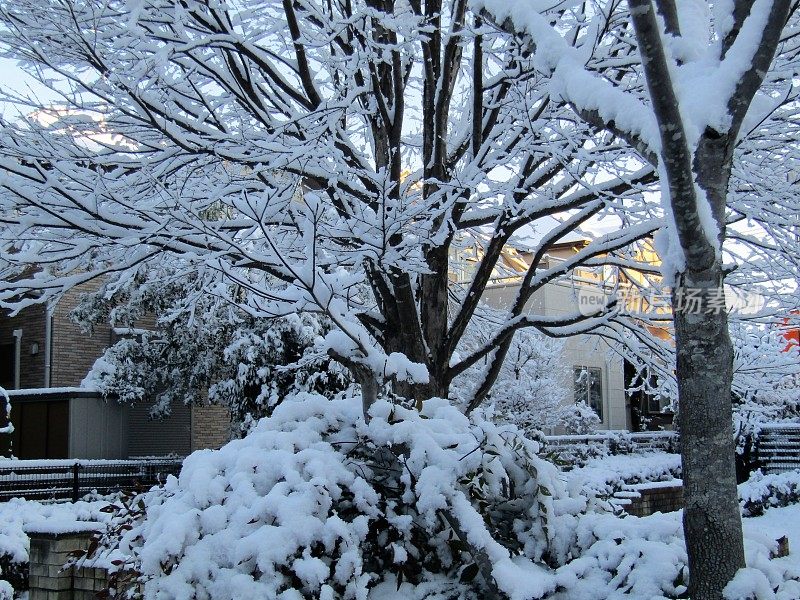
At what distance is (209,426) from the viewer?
20250 millimetres

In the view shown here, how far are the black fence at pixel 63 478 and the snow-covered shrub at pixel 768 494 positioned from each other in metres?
8.06

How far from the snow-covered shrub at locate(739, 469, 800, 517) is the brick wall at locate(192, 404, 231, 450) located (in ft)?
40.7

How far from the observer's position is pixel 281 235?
8.34m

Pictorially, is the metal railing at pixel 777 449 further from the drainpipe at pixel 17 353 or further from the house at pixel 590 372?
the drainpipe at pixel 17 353

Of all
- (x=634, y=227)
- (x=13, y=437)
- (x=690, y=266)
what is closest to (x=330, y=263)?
(x=634, y=227)

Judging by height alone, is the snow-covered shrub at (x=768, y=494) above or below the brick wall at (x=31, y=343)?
below

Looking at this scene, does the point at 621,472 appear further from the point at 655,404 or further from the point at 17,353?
the point at 655,404

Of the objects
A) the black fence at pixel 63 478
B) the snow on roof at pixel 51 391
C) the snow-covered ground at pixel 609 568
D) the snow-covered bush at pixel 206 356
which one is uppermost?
the snow-covered bush at pixel 206 356

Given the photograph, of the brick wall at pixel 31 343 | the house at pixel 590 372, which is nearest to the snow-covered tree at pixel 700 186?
the house at pixel 590 372

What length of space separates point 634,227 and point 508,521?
4297 millimetres

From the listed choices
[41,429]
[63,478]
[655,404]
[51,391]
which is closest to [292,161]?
[63,478]

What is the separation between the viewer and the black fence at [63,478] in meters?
10.5

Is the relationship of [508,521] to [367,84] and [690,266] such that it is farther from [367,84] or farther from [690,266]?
[367,84]

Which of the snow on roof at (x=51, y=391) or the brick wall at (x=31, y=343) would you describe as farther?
the brick wall at (x=31, y=343)
